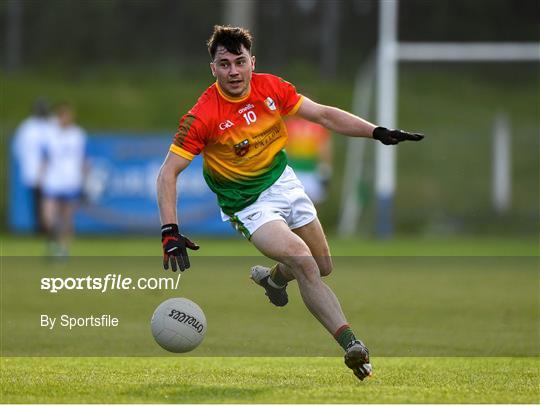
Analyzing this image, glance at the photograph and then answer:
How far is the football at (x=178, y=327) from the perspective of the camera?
789 centimetres

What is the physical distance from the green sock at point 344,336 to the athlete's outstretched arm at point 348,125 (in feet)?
4.48

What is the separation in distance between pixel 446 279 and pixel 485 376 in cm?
769

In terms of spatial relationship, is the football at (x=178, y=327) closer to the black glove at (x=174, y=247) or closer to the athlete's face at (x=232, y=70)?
the black glove at (x=174, y=247)

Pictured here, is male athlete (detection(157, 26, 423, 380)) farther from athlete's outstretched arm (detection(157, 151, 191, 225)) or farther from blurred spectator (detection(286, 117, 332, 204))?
blurred spectator (detection(286, 117, 332, 204))

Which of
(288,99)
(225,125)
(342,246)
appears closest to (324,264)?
(288,99)

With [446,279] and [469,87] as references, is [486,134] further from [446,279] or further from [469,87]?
[446,279]

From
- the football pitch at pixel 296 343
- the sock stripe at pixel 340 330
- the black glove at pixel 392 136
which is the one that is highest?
the black glove at pixel 392 136

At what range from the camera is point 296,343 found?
9781 millimetres

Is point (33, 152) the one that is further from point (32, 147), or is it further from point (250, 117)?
point (250, 117)

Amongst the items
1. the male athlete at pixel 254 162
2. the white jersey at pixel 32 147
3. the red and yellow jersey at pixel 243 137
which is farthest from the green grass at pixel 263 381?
the white jersey at pixel 32 147

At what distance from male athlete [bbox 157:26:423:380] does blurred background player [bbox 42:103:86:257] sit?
33.8ft

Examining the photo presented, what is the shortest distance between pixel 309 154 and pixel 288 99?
15054 millimetres

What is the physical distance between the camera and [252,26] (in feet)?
93.6

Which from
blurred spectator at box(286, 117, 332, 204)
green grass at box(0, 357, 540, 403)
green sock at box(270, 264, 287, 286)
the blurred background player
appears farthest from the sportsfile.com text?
blurred spectator at box(286, 117, 332, 204)
